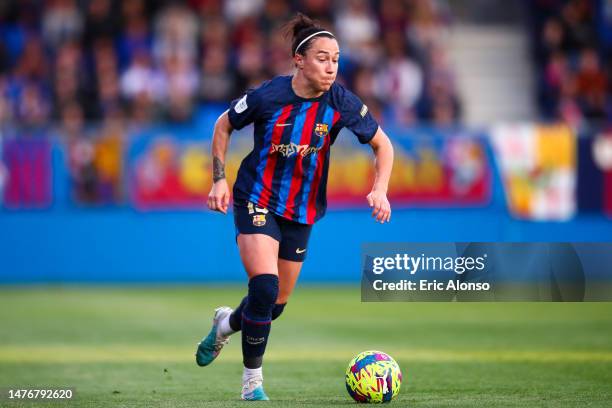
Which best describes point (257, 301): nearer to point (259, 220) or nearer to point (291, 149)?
point (259, 220)

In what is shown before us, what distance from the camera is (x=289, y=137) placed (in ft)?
24.8

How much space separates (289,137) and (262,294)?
3.40 ft

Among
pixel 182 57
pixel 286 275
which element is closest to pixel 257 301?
pixel 286 275

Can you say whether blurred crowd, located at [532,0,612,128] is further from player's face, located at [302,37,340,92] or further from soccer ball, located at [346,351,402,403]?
soccer ball, located at [346,351,402,403]

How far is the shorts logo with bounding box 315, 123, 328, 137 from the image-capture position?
7.58m

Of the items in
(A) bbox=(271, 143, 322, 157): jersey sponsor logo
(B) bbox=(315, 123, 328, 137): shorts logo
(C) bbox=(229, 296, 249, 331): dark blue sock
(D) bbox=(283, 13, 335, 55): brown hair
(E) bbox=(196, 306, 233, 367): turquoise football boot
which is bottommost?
(E) bbox=(196, 306, 233, 367): turquoise football boot

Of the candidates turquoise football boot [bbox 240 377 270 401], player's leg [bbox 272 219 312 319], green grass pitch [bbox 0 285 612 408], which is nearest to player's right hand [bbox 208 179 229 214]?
player's leg [bbox 272 219 312 319]

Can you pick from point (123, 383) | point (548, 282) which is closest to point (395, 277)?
point (548, 282)

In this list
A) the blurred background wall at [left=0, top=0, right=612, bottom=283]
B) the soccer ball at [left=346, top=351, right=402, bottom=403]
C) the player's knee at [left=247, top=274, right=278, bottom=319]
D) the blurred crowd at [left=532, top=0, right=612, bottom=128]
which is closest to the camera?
the soccer ball at [left=346, top=351, right=402, bottom=403]

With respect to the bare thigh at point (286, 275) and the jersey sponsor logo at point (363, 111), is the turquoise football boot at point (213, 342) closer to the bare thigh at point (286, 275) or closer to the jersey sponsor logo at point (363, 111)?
the bare thigh at point (286, 275)

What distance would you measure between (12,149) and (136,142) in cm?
174

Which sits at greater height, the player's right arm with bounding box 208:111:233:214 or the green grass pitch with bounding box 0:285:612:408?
the player's right arm with bounding box 208:111:233:214

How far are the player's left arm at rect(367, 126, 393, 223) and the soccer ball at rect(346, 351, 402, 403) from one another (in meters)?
0.91

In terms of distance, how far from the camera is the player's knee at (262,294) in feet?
24.3
